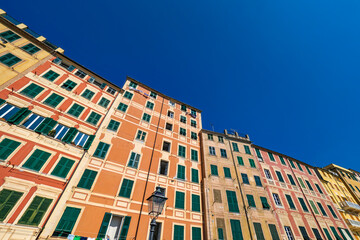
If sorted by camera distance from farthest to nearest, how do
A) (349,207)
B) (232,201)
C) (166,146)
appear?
(349,207), (166,146), (232,201)

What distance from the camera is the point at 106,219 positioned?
12.5m

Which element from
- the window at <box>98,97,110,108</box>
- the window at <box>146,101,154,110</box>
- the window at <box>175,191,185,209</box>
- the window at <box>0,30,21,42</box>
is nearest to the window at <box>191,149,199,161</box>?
the window at <box>175,191,185,209</box>

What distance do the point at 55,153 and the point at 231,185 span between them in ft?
60.7

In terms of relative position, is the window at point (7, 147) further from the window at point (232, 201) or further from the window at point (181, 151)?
the window at point (232, 201)

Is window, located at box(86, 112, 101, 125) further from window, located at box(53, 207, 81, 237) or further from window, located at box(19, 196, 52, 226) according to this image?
Answer: window, located at box(53, 207, 81, 237)

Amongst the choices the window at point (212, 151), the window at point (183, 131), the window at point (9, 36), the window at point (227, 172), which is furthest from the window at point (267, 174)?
the window at point (9, 36)

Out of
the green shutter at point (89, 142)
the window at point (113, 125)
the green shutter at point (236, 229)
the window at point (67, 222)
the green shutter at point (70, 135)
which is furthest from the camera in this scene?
the window at point (113, 125)

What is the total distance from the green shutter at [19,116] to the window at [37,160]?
2.70 meters

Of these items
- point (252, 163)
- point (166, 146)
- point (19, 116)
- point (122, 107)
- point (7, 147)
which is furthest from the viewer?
point (252, 163)

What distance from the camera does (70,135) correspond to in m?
14.3

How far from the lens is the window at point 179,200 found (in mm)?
16152

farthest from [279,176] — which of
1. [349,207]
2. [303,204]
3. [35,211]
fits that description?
[35,211]

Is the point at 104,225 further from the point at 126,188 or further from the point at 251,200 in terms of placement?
the point at 251,200

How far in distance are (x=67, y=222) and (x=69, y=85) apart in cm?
1303
